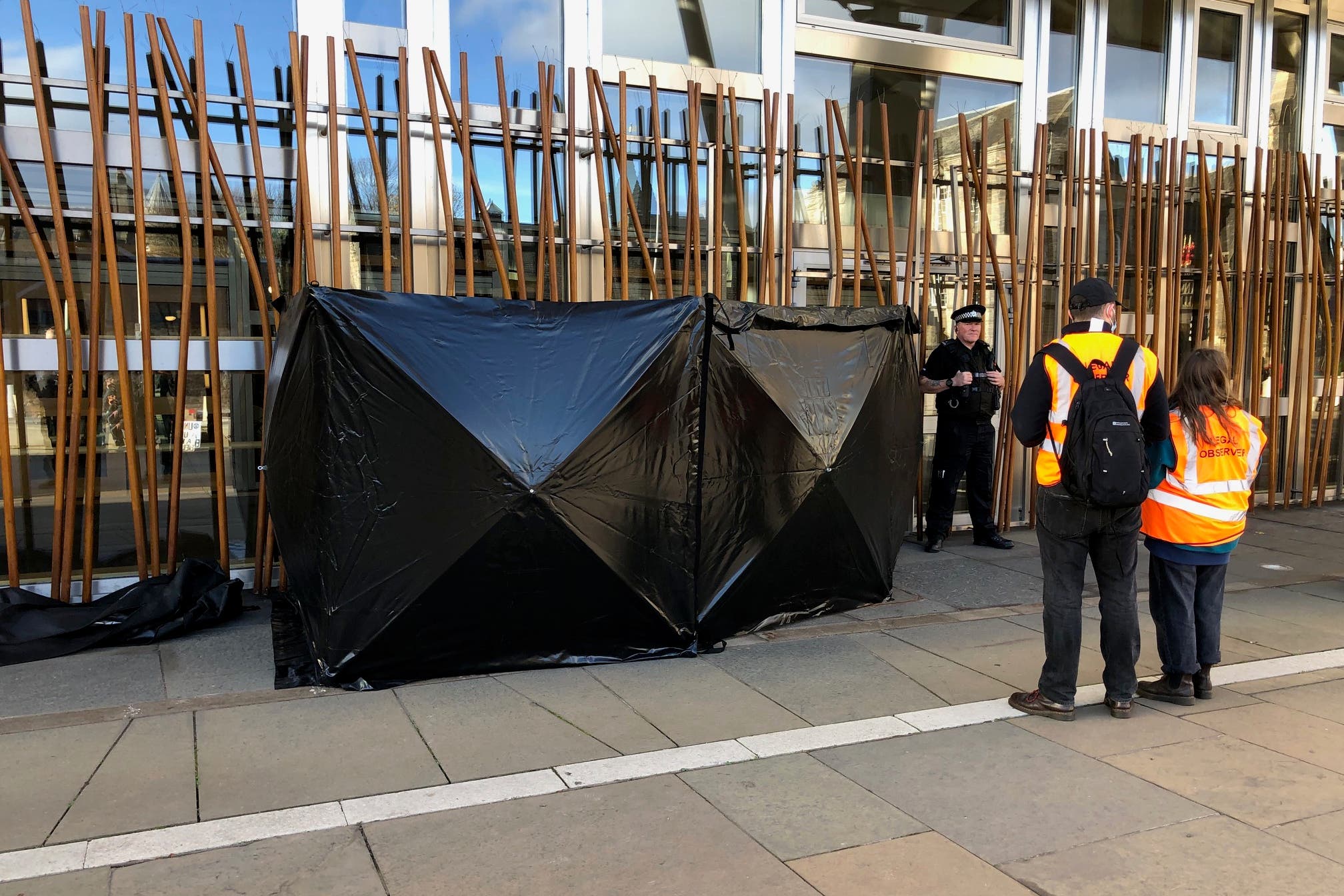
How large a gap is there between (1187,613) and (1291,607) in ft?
7.68

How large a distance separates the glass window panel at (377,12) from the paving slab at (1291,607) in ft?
20.0

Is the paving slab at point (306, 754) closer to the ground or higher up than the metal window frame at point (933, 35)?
closer to the ground

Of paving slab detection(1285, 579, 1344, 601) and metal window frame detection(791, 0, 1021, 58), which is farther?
metal window frame detection(791, 0, 1021, 58)

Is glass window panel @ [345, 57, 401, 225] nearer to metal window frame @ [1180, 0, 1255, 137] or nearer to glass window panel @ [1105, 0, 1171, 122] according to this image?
glass window panel @ [1105, 0, 1171, 122]

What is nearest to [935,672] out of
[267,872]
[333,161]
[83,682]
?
[267,872]

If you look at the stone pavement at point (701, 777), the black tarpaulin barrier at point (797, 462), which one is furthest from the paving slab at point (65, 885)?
the black tarpaulin barrier at point (797, 462)

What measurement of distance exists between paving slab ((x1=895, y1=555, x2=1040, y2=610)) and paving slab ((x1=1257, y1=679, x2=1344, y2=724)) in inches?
64.9

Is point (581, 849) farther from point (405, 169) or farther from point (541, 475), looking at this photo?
point (405, 169)

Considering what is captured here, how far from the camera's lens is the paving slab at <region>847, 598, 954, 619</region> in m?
5.69

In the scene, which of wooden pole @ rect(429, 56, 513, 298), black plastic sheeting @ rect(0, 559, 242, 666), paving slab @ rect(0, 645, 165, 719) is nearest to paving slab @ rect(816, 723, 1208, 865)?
paving slab @ rect(0, 645, 165, 719)

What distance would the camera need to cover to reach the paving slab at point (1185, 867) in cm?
284

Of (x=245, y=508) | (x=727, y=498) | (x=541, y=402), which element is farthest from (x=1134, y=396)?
(x=245, y=508)

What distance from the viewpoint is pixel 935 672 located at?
476 cm

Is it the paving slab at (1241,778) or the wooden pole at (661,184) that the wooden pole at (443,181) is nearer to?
the wooden pole at (661,184)
